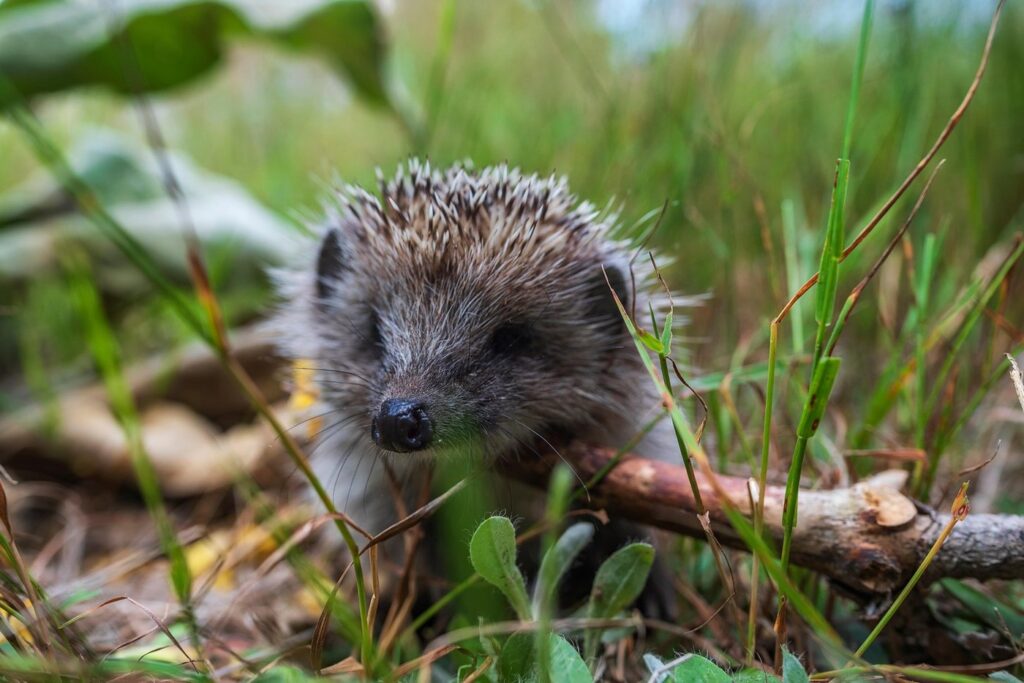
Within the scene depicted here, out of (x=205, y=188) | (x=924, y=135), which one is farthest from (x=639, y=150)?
(x=205, y=188)

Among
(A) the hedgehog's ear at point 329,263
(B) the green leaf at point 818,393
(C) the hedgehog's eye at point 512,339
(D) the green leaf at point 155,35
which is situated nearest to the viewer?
(B) the green leaf at point 818,393

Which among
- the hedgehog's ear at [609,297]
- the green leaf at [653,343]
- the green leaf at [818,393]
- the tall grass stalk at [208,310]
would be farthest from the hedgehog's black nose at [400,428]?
the green leaf at [818,393]

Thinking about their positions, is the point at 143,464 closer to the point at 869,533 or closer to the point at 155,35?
the point at 869,533

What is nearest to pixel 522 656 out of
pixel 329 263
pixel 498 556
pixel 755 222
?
pixel 498 556

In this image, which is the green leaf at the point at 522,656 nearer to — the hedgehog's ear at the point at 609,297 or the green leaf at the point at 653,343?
the green leaf at the point at 653,343

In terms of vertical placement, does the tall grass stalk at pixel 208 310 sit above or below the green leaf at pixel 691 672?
above

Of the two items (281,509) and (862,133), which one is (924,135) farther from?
(281,509)
